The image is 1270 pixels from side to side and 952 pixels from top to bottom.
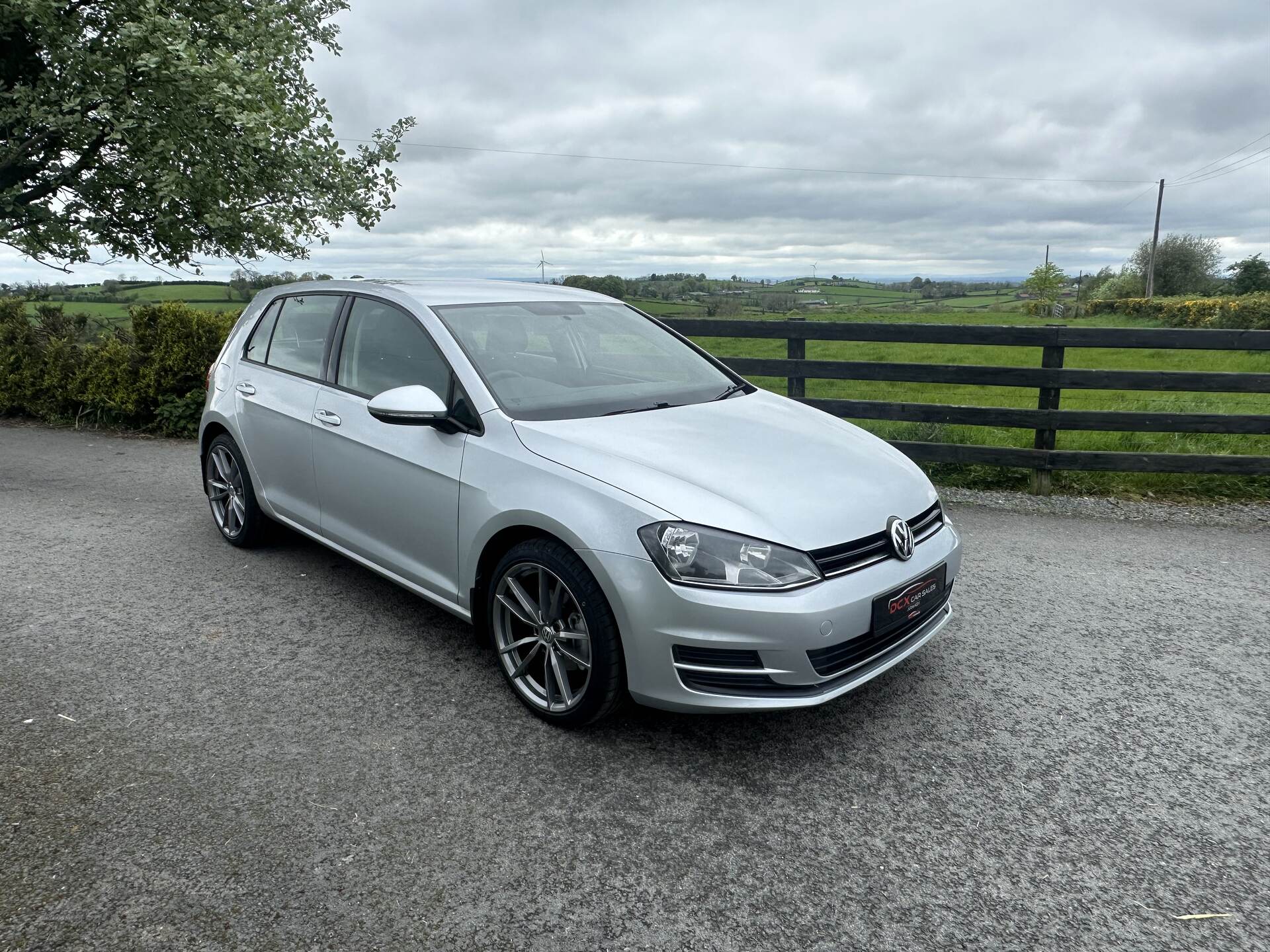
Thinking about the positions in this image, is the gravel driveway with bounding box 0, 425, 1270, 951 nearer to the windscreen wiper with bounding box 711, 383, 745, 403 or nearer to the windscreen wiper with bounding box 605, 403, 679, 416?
the windscreen wiper with bounding box 605, 403, 679, 416

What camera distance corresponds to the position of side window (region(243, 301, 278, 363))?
505 centimetres

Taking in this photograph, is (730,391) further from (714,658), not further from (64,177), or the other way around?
(64,177)

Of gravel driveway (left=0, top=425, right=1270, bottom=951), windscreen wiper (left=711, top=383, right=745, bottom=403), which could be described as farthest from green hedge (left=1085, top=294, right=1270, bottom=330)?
gravel driveway (left=0, top=425, right=1270, bottom=951)

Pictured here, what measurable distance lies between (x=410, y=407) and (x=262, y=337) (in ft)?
7.20

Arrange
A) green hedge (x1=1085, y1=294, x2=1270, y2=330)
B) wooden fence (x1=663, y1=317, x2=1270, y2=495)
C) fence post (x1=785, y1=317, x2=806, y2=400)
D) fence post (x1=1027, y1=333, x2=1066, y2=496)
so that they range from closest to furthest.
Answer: wooden fence (x1=663, y1=317, x2=1270, y2=495), fence post (x1=1027, y1=333, x2=1066, y2=496), fence post (x1=785, y1=317, x2=806, y2=400), green hedge (x1=1085, y1=294, x2=1270, y2=330)

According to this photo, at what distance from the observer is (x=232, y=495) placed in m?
5.41

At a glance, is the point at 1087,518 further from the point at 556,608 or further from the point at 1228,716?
the point at 556,608

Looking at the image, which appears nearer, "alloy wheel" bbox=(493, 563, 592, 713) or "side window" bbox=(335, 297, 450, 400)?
"alloy wheel" bbox=(493, 563, 592, 713)

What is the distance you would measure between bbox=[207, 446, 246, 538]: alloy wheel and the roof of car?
1.15m

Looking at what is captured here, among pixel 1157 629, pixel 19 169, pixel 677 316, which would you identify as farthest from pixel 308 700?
pixel 19 169

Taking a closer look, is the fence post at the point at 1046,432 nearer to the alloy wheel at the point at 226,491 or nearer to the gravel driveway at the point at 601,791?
the gravel driveway at the point at 601,791

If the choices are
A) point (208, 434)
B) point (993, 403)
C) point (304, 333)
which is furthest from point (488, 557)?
point (993, 403)

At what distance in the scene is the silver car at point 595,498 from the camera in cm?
287

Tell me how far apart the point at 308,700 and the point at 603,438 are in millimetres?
1623
